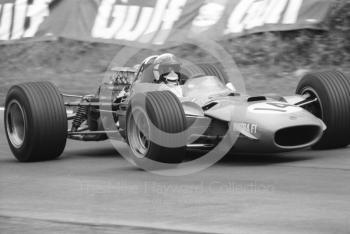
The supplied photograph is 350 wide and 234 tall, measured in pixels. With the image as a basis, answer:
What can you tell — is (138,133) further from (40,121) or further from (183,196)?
(183,196)

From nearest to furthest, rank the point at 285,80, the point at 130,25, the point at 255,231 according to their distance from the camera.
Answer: the point at 255,231
the point at 285,80
the point at 130,25

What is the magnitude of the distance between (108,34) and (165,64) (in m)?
8.17

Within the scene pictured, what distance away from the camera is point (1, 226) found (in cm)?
664

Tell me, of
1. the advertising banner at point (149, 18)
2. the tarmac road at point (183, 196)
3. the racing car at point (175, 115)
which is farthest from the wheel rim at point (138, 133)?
the advertising banner at point (149, 18)

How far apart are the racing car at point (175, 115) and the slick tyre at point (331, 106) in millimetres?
11

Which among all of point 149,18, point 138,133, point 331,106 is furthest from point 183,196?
point 149,18

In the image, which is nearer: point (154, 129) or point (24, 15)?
point (154, 129)

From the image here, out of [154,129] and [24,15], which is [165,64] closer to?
[154,129]

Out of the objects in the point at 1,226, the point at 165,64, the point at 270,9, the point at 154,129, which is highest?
the point at 270,9

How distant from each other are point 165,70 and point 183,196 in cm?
319

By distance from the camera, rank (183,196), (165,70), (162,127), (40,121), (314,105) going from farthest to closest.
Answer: (165,70) → (314,105) → (40,121) → (162,127) → (183,196)

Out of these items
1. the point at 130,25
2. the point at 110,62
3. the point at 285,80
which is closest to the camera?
the point at 285,80

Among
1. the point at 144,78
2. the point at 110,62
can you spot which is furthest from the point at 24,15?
the point at 144,78

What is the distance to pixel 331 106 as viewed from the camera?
994 cm
